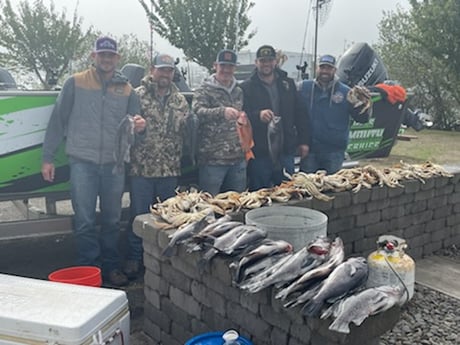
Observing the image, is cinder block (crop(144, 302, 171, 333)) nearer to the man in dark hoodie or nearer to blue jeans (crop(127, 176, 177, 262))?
blue jeans (crop(127, 176, 177, 262))

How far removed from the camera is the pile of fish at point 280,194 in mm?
3797

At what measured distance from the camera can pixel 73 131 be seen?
14.9 feet

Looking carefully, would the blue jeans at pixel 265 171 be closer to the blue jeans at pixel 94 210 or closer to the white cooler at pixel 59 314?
the blue jeans at pixel 94 210

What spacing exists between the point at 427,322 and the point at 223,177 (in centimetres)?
231

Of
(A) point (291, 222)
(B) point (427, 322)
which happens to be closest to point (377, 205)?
(B) point (427, 322)

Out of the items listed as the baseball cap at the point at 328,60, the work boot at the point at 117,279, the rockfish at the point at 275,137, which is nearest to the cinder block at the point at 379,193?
the rockfish at the point at 275,137

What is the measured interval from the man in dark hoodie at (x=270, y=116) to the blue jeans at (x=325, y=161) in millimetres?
268

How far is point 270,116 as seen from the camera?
5.09 metres

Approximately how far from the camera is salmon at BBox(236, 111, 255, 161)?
491cm

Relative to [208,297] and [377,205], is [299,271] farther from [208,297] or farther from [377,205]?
[377,205]

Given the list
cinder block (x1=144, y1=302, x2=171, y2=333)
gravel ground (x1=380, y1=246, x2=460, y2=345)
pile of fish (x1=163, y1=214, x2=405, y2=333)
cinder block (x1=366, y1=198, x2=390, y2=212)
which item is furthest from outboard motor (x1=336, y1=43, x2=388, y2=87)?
pile of fish (x1=163, y1=214, x2=405, y2=333)

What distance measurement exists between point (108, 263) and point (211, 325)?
2.00 meters

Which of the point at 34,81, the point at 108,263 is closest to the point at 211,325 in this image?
the point at 108,263

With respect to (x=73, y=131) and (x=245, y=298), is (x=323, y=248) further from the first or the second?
(x=73, y=131)
